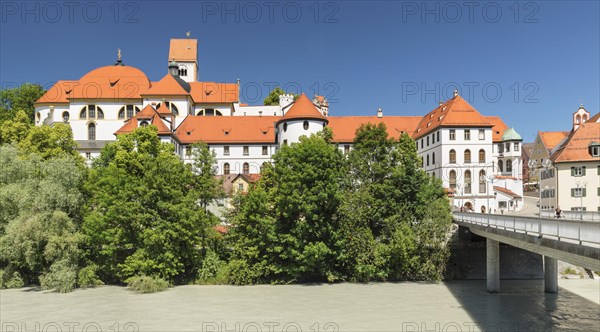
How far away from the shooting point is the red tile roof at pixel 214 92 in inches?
2694

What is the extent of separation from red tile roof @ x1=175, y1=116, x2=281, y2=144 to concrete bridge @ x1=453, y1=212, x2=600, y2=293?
35.3 m

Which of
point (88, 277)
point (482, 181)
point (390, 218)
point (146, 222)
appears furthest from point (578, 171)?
point (88, 277)

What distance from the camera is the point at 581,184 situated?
4359 centimetres

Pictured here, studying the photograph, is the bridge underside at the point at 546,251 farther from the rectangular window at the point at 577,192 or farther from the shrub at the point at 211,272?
the rectangular window at the point at 577,192

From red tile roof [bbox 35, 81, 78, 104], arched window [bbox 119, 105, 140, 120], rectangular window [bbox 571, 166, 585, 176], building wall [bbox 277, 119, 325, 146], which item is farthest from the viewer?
red tile roof [bbox 35, 81, 78, 104]

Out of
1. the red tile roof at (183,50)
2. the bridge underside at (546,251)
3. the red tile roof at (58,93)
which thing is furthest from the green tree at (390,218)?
the red tile roof at (183,50)

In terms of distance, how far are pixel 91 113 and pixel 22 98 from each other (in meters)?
15.4

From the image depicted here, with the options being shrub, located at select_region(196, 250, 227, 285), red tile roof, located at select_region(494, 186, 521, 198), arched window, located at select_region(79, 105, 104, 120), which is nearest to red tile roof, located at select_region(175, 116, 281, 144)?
arched window, located at select_region(79, 105, 104, 120)

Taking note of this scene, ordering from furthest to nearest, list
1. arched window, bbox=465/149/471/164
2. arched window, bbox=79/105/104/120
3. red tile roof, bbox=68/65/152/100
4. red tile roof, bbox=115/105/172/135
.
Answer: red tile roof, bbox=68/65/152/100
arched window, bbox=79/105/104/120
arched window, bbox=465/149/471/164
red tile roof, bbox=115/105/172/135

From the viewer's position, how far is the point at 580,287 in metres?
29.5

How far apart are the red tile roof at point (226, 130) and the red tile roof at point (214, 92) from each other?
290 inches

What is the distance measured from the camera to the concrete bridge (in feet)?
44.9

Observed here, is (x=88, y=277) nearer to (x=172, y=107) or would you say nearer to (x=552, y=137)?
(x=172, y=107)

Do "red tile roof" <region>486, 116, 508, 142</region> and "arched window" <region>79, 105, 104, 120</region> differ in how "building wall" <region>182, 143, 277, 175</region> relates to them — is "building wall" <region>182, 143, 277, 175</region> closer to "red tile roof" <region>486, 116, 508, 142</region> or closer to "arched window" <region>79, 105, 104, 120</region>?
"arched window" <region>79, 105, 104, 120</region>
